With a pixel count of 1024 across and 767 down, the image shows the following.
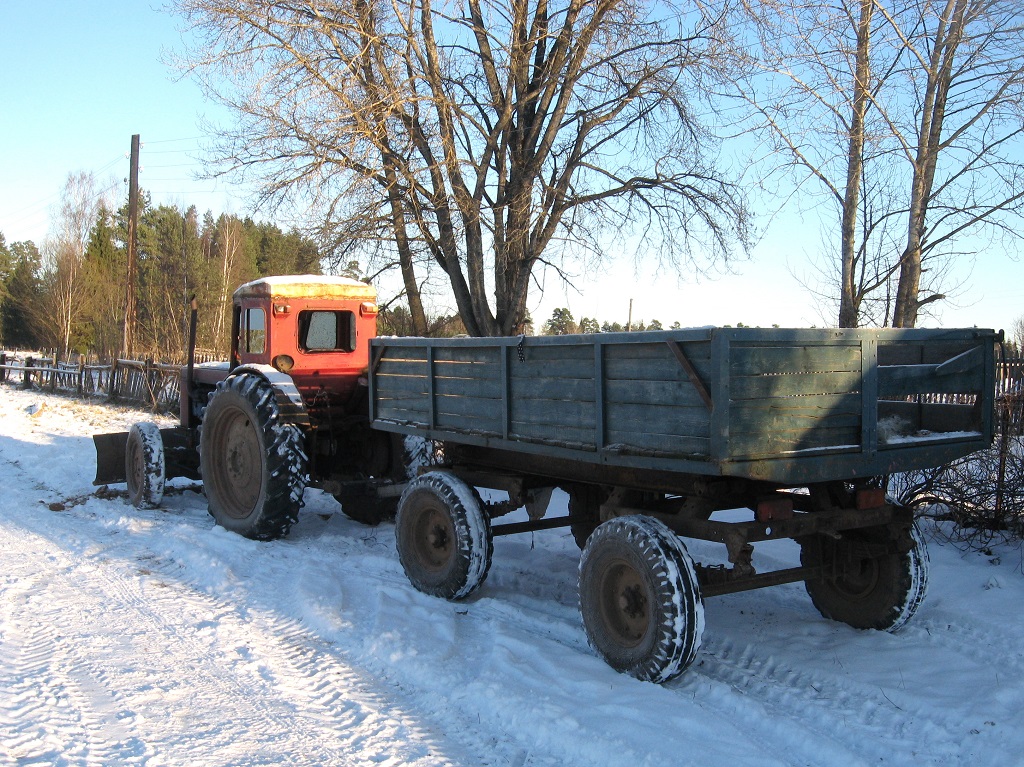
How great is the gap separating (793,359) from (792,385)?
13 centimetres

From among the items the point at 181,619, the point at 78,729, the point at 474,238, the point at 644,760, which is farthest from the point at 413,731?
the point at 474,238

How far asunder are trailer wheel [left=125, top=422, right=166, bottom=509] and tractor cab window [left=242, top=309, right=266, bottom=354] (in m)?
1.72

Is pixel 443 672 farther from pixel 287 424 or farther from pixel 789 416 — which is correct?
pixel 287 424

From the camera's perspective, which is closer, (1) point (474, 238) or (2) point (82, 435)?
(1) point (474, 238)

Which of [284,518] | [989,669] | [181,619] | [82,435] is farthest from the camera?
[82,435]

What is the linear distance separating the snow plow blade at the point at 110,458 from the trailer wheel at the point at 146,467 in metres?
0.58

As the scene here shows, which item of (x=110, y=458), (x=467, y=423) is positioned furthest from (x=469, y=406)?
(x=110, y=458)

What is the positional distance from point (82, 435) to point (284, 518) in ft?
33.2

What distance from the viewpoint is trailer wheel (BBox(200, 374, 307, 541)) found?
23.8 feet

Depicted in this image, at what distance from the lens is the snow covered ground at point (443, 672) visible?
3592mm

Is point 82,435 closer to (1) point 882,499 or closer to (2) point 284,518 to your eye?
(2) point 284,518

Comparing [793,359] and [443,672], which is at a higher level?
[793,359]

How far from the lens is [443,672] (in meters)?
4.41

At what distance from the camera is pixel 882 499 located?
4754mm
